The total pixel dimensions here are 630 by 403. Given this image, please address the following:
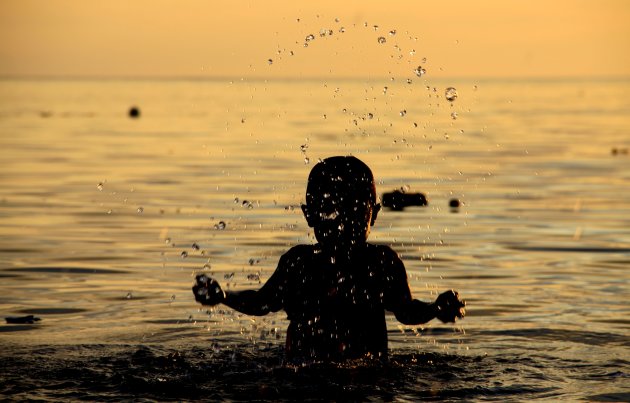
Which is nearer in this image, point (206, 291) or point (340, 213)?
point (206, 291)

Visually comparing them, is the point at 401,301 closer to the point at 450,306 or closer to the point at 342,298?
the point at 342,298

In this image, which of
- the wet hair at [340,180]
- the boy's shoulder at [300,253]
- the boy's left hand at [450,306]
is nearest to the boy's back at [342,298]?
the boy's shoulder at [300,253]

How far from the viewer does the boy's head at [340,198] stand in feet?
23.1

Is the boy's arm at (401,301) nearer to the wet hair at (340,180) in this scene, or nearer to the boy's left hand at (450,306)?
the boy's left hand at (450,306)

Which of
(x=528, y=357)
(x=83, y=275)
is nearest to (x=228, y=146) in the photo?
(x=83, y=275)

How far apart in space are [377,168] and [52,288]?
15.1m

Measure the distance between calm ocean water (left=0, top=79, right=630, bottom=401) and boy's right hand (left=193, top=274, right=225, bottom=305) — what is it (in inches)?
22.8

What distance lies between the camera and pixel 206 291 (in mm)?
6672

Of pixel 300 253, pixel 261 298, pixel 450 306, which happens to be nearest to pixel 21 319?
pixel 261 298

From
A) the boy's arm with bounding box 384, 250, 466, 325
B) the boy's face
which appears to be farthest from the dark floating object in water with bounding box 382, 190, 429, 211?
the boy's face

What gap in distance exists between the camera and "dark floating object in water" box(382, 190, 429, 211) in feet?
63.3

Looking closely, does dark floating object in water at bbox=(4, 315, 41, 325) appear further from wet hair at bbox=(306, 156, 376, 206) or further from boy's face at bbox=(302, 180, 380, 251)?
wet hair at bbox=(306, 156, 376, 206)

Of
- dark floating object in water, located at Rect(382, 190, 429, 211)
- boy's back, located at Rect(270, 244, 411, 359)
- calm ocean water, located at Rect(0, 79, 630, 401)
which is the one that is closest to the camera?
boy's back, located at Rect(270, 244, 411, 359)

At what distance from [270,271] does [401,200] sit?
684 cm
